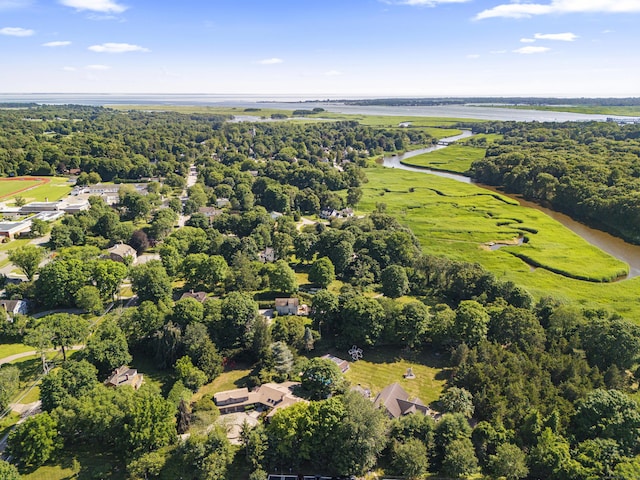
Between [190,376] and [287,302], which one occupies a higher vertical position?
[287,302]

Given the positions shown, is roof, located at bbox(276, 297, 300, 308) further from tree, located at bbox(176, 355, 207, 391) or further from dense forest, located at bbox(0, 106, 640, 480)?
tree, located at bbox(176, 355, 207, 391)

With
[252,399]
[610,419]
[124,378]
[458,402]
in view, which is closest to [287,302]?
[252,399]

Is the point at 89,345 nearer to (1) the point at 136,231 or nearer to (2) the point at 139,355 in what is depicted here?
(2) the point at 139,355

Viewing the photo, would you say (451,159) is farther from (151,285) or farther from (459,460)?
(459,460)

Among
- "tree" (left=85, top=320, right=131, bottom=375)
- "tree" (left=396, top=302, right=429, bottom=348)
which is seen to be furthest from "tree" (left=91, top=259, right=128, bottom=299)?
"tree" (left=396, top=302, right=429, bottom=348)

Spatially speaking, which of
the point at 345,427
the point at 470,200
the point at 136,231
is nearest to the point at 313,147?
the point at 470,200

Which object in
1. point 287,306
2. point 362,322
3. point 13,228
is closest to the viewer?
point 362,322
